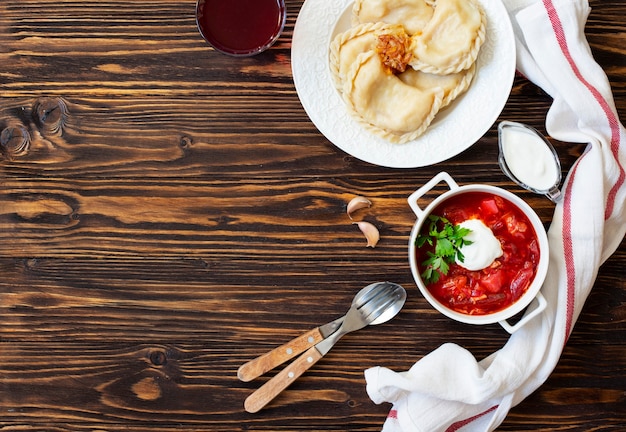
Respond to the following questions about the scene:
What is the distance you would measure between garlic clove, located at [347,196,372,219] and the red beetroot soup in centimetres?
19

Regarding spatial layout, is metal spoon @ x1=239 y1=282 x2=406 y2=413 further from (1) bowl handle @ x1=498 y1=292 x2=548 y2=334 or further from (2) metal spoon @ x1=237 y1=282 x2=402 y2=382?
(1) bowl handle @ x1=498 y1=292 x2=548 y2=334

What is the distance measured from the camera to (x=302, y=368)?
1902 mm

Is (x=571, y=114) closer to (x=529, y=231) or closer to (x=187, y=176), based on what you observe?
(x=529, y=231)

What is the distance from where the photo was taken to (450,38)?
72.2 inches

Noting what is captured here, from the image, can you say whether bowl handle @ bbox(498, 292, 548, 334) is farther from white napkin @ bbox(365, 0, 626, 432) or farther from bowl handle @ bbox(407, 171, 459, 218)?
bowl handle @ bbox(407, 171, 459, 218)

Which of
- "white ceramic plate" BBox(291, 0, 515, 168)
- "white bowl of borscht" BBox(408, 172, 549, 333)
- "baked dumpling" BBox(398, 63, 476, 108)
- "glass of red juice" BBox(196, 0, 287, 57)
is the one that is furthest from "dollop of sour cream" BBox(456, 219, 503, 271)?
"glass of red juice" BBox(196, 0, 287, 57)

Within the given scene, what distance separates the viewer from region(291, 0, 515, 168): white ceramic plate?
1.84m

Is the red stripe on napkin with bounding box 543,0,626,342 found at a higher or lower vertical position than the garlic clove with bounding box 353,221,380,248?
lower

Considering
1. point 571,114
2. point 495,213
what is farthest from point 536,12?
point 495,213

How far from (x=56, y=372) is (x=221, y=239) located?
0.59m

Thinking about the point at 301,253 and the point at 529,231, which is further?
the point at 301,253

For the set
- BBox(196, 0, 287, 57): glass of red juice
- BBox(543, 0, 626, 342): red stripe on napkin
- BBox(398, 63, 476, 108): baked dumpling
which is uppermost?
BBox(196, 0, 287, 57): glass of red juice

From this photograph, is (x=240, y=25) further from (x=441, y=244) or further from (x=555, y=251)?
(x=555, y=251)

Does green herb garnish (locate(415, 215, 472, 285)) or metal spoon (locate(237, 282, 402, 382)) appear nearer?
green herb garnish (locate(415, 215, 472, 285))
